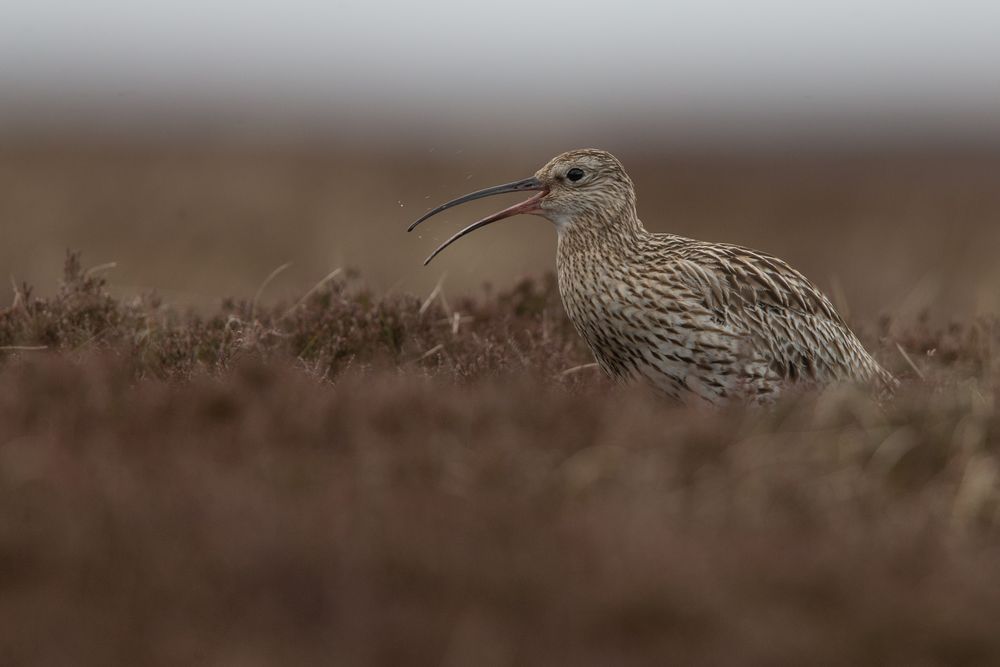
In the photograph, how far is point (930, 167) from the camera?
2814 cm

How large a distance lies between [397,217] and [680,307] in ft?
42.9

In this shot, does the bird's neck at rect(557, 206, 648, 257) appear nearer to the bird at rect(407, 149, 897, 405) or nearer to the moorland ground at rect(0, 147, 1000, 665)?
the bird at rect(407, 149, 897, 405)

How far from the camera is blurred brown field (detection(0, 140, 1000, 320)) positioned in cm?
1598

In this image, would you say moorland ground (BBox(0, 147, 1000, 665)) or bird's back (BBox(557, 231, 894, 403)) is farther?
bird's back (BBox(557, 231, 894, 403))

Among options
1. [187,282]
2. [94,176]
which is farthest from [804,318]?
[94,176]

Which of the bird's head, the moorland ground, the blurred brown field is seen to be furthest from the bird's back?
the blurred brown field

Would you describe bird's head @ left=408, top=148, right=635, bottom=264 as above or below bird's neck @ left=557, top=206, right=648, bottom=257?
above

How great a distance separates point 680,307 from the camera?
6.63 meters

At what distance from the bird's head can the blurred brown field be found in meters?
3.67

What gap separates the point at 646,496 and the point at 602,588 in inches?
27.8

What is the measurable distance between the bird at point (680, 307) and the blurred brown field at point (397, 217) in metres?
3.46

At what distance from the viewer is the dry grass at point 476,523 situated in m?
3.74

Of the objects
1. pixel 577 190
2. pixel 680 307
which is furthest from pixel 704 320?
pixel 577 190

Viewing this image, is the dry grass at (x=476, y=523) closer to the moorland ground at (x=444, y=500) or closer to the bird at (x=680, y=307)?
the moorland ground at (x=444, y=500)
